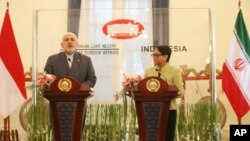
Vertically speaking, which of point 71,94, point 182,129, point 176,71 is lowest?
point 182,129

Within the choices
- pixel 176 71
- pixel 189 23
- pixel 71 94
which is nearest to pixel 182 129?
pixel 176 71

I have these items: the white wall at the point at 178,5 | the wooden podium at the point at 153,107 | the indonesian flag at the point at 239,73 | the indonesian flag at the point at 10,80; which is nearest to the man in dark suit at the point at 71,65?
the wooden podium at the point at 153,107

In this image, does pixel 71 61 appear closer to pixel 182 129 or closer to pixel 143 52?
pixel 143 52

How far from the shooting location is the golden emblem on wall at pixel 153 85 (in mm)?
2961

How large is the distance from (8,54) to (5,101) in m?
0.57

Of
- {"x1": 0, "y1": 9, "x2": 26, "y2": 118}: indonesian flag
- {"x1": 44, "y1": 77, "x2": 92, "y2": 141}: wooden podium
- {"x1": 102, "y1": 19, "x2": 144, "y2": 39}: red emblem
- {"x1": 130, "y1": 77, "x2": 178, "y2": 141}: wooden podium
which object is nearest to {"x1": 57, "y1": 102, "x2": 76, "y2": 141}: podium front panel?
{"x1": 44, "y1": 77, "x2": 92, "y2": 141}: wooden podium

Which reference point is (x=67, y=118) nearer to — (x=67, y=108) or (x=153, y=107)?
(x=67, y=108)

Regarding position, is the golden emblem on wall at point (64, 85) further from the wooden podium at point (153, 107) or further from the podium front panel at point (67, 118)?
the wooden podium at point (153, 107)

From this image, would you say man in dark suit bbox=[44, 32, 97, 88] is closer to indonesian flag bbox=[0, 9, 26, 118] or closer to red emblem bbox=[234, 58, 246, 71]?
indonesian flag bbox=[0, 9, 26, 118]

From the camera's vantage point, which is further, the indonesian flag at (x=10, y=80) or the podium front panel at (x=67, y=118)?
the indonesian flag at (x=10, y=80)

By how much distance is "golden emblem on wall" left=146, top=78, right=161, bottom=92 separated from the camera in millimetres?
2961

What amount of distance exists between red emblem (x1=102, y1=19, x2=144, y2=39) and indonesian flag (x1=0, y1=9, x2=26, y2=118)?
135 cm

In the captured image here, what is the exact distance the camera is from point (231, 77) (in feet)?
16.1

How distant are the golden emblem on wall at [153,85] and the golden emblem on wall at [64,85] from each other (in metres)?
0.59
